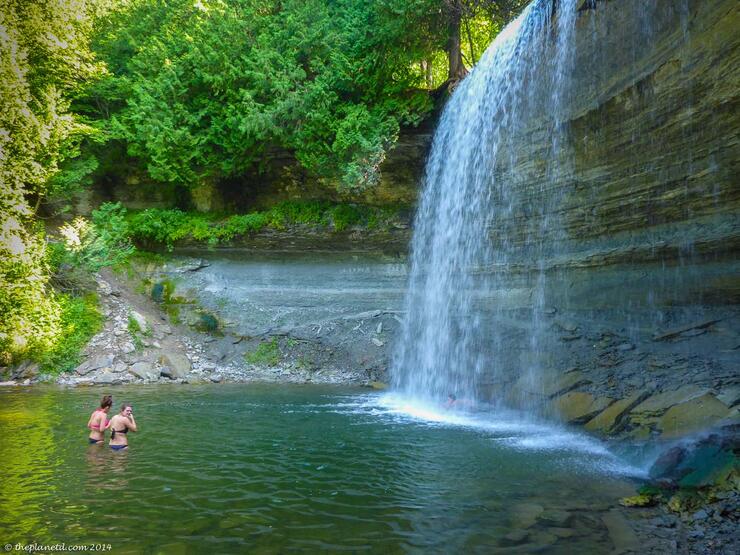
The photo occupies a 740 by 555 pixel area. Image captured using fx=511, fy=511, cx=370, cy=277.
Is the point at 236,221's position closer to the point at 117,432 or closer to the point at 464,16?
the point at 464,16

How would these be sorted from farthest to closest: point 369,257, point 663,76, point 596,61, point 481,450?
point 369,257, point 596,61, point 663,76, point 481,450

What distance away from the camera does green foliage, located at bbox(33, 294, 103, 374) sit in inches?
589

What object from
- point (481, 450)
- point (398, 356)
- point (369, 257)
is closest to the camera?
point (481, 450)

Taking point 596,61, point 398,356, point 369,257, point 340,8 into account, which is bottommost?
point 398,356

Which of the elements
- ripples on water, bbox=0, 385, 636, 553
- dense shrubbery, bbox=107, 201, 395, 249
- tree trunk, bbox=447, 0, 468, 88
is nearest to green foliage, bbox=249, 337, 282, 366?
dense shrubbery, bbox=107, 201, 395, 249

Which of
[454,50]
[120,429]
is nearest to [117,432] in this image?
[120,429]

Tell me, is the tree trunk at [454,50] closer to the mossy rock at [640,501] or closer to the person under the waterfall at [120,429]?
the person under the waterfall at [120,429]

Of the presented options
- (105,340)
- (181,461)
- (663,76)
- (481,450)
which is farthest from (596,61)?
(105,340)

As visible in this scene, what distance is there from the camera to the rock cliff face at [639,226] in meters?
8.52

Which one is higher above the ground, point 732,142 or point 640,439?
point 732,142

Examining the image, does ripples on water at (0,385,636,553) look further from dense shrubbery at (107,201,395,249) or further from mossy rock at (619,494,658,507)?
dense shrubbery at (107,201,395,249)

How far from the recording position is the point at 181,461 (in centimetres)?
682

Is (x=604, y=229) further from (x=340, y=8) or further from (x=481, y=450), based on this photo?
(x=340, y=8)

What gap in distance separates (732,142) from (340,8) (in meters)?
13.1
